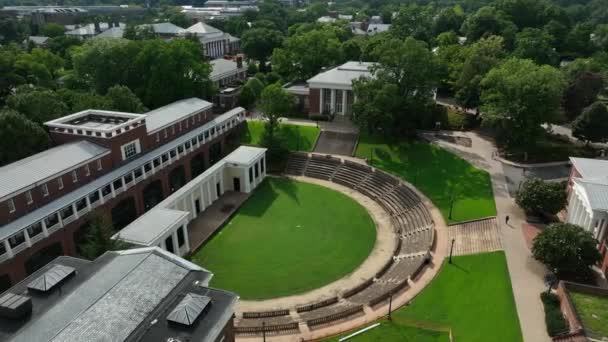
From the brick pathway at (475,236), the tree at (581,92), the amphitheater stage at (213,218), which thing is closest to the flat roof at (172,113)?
the amphitheater stage at (213,218)

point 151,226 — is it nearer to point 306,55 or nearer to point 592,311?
point 592,311

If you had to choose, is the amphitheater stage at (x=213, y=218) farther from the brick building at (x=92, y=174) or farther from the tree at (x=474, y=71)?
the tree at (x=474, y=71)

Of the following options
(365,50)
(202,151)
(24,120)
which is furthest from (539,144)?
(24,120)

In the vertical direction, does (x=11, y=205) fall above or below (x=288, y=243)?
above

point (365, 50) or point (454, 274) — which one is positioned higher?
point (365, 50)

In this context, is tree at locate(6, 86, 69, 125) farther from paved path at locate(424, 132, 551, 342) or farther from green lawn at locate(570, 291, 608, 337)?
green lawn at locate(570, 291, 608, 337)

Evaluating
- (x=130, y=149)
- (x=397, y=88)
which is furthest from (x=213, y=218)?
(x=397, y=88)

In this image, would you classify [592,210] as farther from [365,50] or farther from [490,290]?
[365,50]
